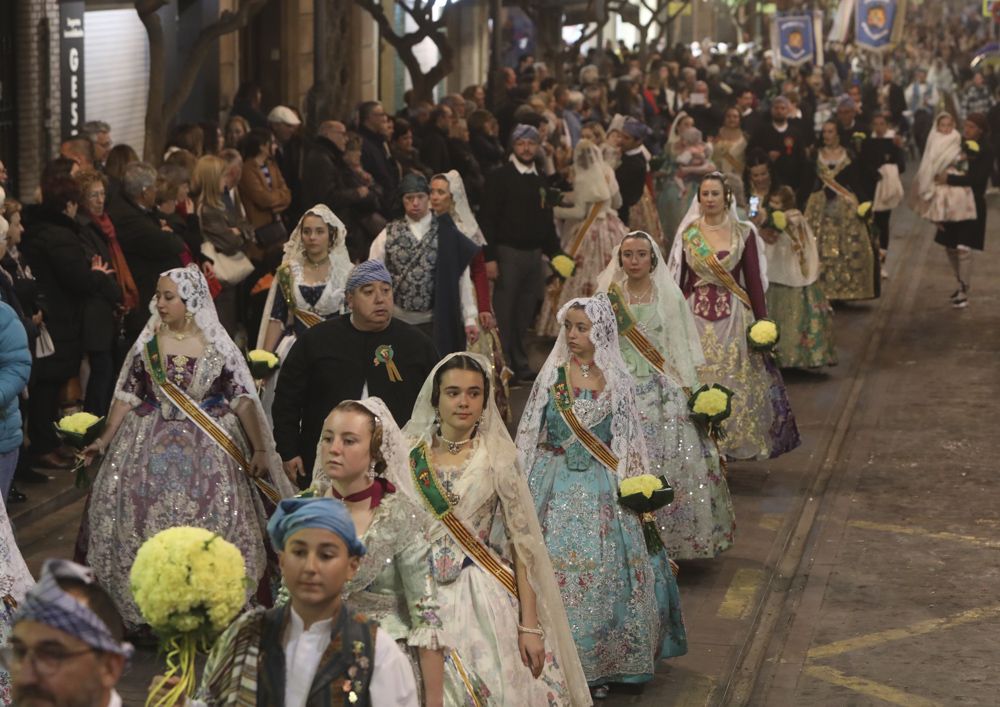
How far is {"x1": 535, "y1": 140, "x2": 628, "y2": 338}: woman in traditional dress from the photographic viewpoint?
60.1ft

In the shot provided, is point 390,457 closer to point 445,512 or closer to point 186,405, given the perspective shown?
point 445,512

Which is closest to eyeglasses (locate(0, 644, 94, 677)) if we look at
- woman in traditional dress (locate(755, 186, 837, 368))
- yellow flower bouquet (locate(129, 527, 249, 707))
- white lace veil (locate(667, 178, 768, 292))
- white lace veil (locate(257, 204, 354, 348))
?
yellow flower bouquet (locate(129, 527, 249, 707))

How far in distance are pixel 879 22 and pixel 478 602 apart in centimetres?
3189

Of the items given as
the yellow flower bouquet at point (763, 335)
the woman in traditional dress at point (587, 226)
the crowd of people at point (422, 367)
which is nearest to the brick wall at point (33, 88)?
the crowd of people at point (422, 367)

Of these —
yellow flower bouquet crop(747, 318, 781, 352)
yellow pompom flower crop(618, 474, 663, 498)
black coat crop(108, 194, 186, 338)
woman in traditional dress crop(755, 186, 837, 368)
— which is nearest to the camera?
yellow pompom flower crop(618, 474, 663, 498)

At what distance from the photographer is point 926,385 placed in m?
17.5

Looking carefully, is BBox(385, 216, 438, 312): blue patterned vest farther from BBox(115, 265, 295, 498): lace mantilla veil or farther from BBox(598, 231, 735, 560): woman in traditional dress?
BBox(115, 265, 295, 498): lace mantilla veil

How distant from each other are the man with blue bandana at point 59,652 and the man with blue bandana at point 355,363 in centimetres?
511

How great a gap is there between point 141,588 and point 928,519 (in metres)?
8.60

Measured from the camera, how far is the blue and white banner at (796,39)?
3950cm

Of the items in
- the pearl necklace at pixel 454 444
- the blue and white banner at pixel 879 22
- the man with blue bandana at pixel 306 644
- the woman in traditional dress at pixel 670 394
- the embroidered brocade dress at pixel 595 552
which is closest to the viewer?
the man with blue bandana at pixel 306 644

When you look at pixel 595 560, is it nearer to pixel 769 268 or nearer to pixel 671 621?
pixel 671 621

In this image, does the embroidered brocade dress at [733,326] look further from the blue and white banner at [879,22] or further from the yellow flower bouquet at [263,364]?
the blue and white banner at [879,22]

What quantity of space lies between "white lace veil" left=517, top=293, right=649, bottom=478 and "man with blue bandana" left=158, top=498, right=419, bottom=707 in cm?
383
